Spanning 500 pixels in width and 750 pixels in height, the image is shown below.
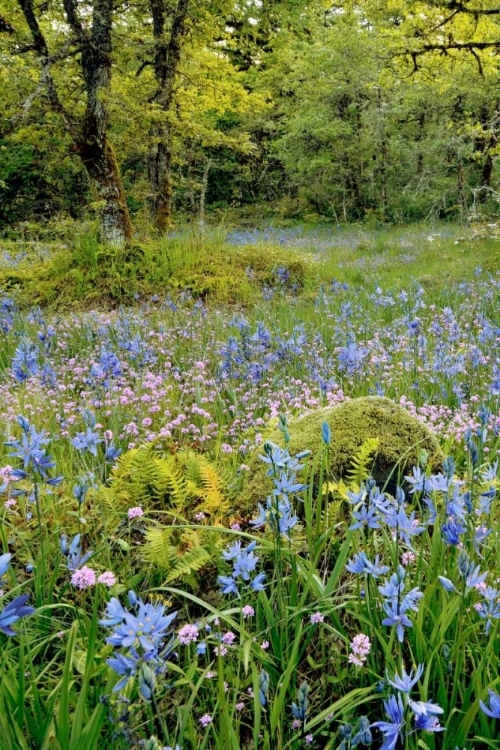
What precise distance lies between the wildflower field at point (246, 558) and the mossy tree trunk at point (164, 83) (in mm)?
5746

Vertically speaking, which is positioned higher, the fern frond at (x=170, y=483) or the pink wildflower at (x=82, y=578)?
the pink wildflower at (x=82, y=578)

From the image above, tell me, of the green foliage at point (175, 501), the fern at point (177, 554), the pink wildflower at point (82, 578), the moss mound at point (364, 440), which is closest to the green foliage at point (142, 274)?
the moss mound at point (364, 440)

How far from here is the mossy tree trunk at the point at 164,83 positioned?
941 cm

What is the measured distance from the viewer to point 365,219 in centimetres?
1852

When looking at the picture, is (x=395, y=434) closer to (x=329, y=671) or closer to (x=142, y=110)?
(x=329, y=671)

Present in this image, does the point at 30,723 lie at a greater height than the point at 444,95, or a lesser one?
lesser

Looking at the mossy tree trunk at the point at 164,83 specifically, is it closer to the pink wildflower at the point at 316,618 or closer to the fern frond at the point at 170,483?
the fern frond at the point at 170,483

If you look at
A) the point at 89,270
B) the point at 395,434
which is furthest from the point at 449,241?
the point at 395,434

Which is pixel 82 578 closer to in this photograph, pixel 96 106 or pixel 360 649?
pixel 360 649

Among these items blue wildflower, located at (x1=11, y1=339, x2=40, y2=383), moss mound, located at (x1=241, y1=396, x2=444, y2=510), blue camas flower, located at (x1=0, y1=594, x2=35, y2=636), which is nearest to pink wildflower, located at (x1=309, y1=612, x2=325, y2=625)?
moss mound, located at (x1=241, y1=396, x2=444, y2=510)

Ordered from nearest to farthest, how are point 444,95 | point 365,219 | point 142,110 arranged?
1. point 142,110
2. point 444,95
3. point 365,219

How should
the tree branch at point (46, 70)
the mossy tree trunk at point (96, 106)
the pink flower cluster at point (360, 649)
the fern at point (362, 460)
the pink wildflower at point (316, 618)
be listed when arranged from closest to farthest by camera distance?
the pink flower cluster at point (360, 649), the pink wildflower at point (316, 618), the fern at point (362, 460), the tree branch at point (46, 70), the mossy tree trunk at point (96, 106)

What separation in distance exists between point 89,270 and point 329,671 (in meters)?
7.51

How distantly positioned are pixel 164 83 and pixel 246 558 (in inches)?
412
